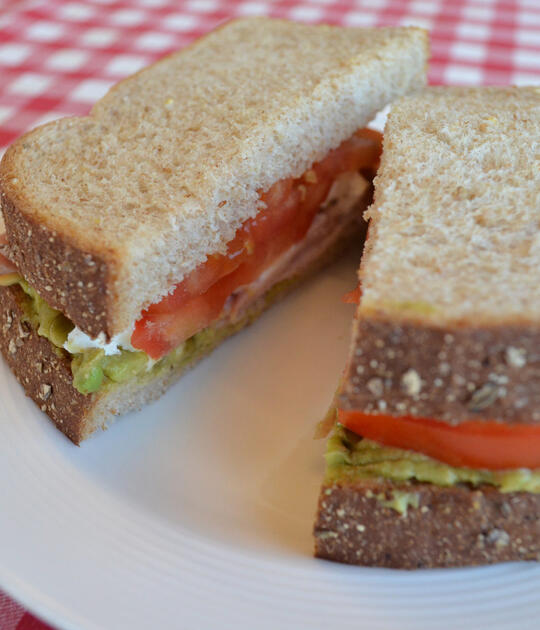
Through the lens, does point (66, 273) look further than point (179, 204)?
No

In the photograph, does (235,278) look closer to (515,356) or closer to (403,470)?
(403,470)

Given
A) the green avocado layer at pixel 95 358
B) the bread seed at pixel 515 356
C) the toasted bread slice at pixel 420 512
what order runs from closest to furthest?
the bread seed at pixel 515 356, the toasted bread slice at pixel 420 512, the green avocado layer at pixel 95 358

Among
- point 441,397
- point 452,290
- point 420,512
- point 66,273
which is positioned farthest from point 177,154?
point 420,512

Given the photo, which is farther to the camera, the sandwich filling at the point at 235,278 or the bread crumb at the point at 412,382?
the sandwich filling at the point at 235,278

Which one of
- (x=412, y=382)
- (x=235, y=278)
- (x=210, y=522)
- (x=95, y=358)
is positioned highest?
(x=412, y=382)

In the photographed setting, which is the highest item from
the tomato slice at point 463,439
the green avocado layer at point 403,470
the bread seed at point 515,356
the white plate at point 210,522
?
the bread seed at point 515,356

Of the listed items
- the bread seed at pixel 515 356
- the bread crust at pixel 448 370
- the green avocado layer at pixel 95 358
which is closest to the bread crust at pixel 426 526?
the bread crust at pixel 448 370

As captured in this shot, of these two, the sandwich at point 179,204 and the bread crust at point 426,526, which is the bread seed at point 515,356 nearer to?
the bread crust at point 426,526

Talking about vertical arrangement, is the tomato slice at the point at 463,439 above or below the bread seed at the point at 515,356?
below

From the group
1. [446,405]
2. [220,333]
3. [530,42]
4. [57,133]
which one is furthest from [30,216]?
[530,42]

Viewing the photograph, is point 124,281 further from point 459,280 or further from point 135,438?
point 459,280
